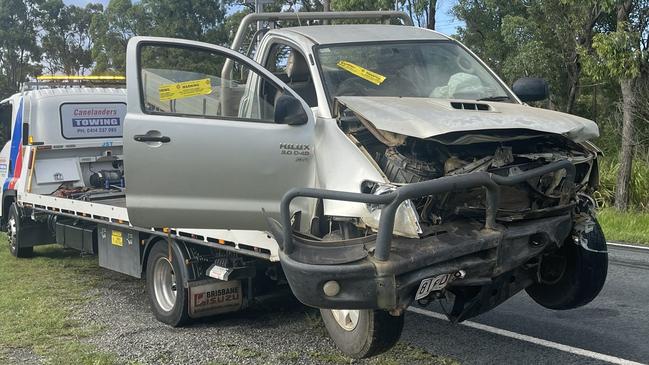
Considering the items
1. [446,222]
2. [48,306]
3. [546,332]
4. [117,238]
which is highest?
[446,222]

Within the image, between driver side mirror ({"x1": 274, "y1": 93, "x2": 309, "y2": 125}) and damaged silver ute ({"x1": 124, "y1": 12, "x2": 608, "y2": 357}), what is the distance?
0.01 metres

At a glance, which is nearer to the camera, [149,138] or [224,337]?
[149,138]

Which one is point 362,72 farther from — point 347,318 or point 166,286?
point 166,286

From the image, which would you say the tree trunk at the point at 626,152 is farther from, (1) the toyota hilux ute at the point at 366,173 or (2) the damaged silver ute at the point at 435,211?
(2) the damaged silver ute at the point at 435,211

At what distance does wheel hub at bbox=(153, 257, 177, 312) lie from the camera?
6.61m

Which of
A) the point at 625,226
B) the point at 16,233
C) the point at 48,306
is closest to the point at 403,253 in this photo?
the point at 48,306

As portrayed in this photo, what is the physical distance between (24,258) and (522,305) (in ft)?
25.8

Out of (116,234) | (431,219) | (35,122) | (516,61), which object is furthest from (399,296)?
(516,61)

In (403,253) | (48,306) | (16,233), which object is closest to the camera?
(403,253)

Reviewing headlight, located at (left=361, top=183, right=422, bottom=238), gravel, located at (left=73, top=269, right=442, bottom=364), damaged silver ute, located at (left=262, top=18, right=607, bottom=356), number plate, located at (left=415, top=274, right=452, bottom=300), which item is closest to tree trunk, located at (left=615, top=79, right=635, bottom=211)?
gravel, located at (left=73, top=269, right=442, bottom=364)

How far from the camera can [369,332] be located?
14.6ft

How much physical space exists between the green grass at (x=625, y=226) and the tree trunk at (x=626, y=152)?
31 cm

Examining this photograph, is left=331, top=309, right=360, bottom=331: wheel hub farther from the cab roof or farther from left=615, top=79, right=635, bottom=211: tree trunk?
left=615, top=79, right=635, bottom=211: tree trunk

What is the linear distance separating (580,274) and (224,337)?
9.92 feet
